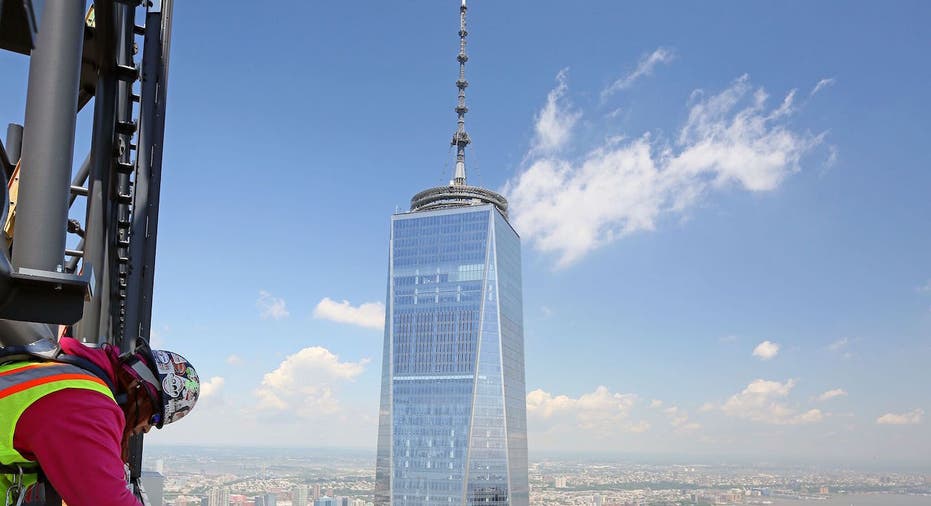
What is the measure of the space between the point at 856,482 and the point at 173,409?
104 meters

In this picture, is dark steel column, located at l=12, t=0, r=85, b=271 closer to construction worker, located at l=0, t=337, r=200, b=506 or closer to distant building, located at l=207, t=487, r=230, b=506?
construction worker, located at l=0, t=337, r=200, b=506

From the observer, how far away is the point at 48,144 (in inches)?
80.9

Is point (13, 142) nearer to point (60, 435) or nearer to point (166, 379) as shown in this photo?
point (166, 379)

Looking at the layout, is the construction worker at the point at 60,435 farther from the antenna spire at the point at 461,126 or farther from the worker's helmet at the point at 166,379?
the antenna spire at the point at 461,126

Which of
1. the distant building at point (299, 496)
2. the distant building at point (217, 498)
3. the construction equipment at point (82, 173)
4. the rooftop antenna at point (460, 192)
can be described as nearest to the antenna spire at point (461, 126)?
the rooftop antenna at point (460, 192)

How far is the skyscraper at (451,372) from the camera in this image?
3007 inches

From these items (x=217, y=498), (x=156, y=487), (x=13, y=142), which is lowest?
(x=217, y=498)

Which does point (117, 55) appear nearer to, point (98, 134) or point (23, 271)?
point (98, 134)

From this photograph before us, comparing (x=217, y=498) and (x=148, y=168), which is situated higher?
(x=148, y=168)

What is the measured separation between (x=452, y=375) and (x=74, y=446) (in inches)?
2971

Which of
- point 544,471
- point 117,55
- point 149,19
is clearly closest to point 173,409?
point 117,55

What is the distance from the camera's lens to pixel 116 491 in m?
1.70

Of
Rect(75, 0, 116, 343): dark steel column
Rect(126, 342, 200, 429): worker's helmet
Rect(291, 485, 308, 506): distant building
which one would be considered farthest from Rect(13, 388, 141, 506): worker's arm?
Rect(291, 485, 308, 506): distant building

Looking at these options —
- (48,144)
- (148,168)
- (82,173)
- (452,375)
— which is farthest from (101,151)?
(452,375)
